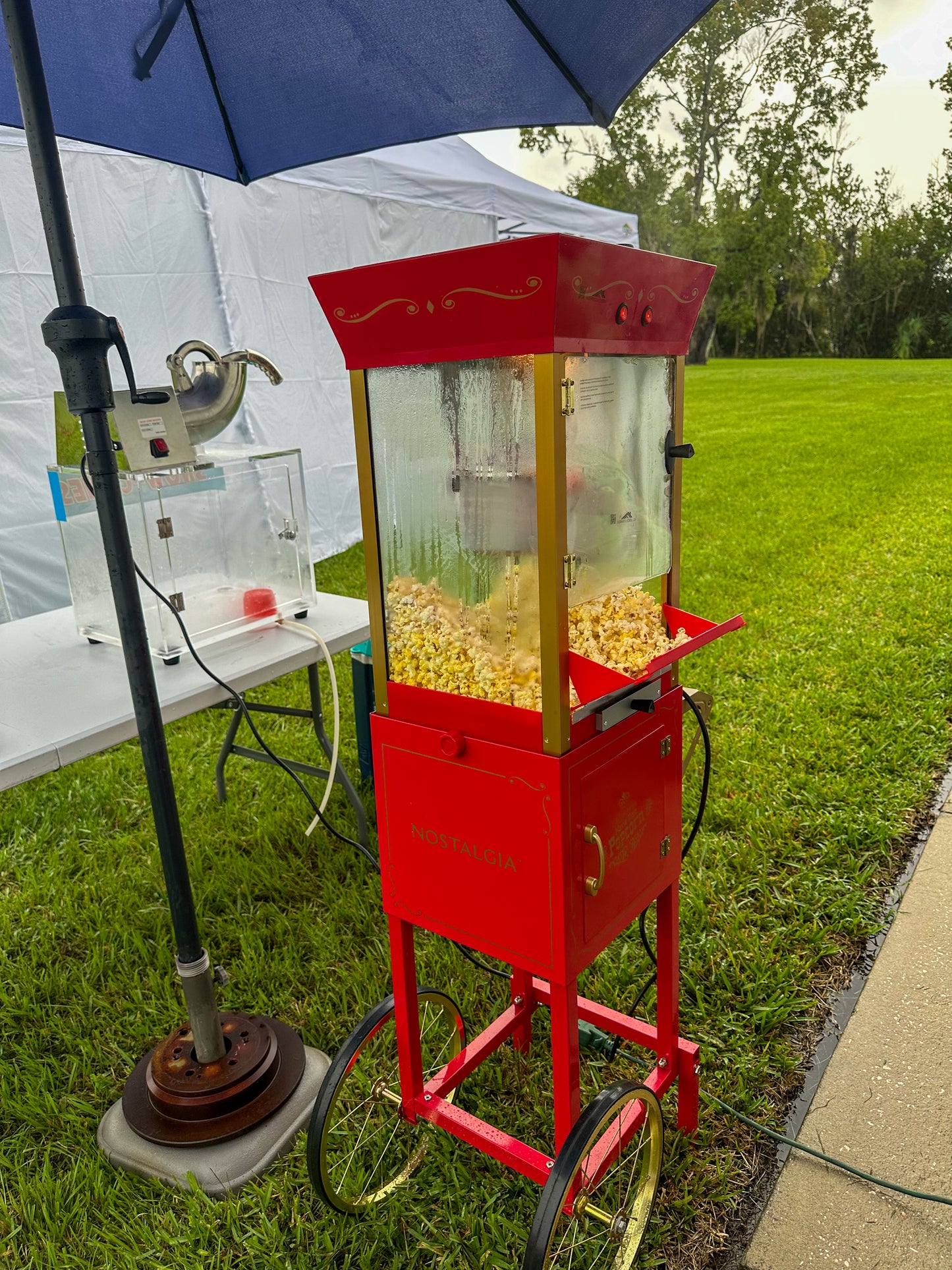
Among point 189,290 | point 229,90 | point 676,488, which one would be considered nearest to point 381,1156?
point 676,488

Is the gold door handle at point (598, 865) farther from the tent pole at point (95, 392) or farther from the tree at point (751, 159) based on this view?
the tree at point (751, 159)

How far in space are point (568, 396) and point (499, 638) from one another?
393mm

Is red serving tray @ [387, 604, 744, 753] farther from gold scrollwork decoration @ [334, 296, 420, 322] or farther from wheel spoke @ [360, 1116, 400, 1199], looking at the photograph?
→ wheel spoke @ [360, 1116, 400, 1199]

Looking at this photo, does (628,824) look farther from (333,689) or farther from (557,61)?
(557,61)

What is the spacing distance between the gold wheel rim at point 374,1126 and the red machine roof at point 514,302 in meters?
1.26

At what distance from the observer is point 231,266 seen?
5449 mm

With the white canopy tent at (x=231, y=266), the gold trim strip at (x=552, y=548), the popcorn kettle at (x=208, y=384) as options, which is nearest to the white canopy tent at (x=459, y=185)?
the white canopy tent at (x=231, y=266)

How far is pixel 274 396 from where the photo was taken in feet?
19.1

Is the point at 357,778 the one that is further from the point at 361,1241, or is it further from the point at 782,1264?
the point at 782,1264

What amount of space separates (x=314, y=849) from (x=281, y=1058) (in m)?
0.96

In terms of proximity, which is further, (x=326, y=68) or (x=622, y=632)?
(x=326, y=68)

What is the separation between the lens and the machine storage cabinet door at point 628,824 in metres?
1.41

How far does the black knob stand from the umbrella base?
156 cm

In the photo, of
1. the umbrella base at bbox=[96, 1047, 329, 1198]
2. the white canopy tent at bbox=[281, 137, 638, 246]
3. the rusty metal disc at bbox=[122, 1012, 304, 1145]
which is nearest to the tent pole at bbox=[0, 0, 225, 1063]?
the rusty metal disc at bbox=[122, 1012, 304, 1145]
